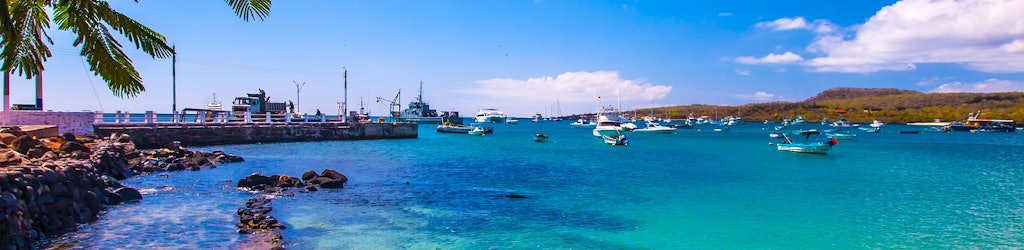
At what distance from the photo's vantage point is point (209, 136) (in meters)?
48.8

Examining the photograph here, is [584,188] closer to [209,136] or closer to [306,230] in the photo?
[306,230]

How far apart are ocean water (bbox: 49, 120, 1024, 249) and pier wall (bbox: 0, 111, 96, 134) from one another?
322 inches

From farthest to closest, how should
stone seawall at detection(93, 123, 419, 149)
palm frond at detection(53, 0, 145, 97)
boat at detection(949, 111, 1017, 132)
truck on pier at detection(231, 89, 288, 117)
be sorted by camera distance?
boat at detection(949, 111, 1017, 132) → truck on pier at detection(231, 89, 288, 117) → stone seawall at detection(93, 123, 419, 149) → palm frond at detection(53, 0, 145, 97)

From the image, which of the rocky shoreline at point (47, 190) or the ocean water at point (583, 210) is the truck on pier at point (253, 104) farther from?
the rocky shoreline at point (47, 190)

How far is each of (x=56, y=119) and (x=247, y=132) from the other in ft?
67.9

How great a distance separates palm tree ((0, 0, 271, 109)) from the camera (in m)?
7.00

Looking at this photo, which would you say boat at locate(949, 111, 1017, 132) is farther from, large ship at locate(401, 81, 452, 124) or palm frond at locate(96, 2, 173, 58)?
palm frond at locate(96, 2, 173, 58)

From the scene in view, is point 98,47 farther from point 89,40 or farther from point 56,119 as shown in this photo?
point 56,119

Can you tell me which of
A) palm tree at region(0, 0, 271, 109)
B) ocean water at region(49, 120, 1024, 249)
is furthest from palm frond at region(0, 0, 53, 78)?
ocean water at region(49, 120, 1024, 249)

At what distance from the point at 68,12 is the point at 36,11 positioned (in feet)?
1.98

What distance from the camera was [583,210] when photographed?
20.3 m

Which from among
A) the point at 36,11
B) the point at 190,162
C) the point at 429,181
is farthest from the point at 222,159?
the point at 36,11

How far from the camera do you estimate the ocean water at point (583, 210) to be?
49.8ft

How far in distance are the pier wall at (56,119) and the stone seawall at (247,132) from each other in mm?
3798
